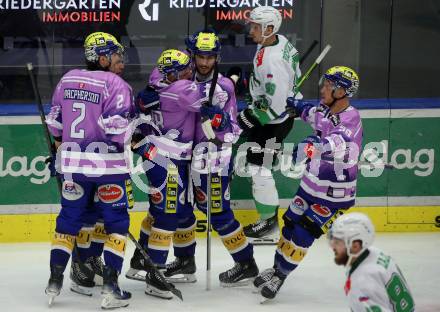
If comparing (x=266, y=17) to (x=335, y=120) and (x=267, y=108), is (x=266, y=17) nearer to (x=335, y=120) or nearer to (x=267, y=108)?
(x=267, y=108)

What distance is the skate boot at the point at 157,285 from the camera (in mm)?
6805

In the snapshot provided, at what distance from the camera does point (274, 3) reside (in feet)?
27.6

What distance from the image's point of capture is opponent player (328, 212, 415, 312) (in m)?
4.52

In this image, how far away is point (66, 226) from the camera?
21.5ft

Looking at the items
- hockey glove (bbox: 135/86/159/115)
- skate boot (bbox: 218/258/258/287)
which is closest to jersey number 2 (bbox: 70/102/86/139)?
hockey glove (bbox: 135/86/159/115)

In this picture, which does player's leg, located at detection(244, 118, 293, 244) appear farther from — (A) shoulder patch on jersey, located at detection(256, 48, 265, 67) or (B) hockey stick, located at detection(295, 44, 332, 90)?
(A) shoulder patch on jersey, located at detection(256, 48, 265, 67)

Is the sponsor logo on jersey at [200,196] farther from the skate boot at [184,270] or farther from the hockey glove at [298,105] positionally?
the hockey glove at [298,105]

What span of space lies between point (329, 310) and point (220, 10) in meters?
2.65

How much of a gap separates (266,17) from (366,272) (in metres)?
3.63

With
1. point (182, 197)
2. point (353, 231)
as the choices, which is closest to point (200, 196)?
point (182, 197)

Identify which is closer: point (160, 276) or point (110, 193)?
point (110, 193)

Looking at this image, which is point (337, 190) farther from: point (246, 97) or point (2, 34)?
point (2, 34)

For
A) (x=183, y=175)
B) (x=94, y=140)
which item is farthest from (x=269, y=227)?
(x=94, y=140)

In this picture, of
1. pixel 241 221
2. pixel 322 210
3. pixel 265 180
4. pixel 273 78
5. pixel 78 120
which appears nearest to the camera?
pixel 78 120
